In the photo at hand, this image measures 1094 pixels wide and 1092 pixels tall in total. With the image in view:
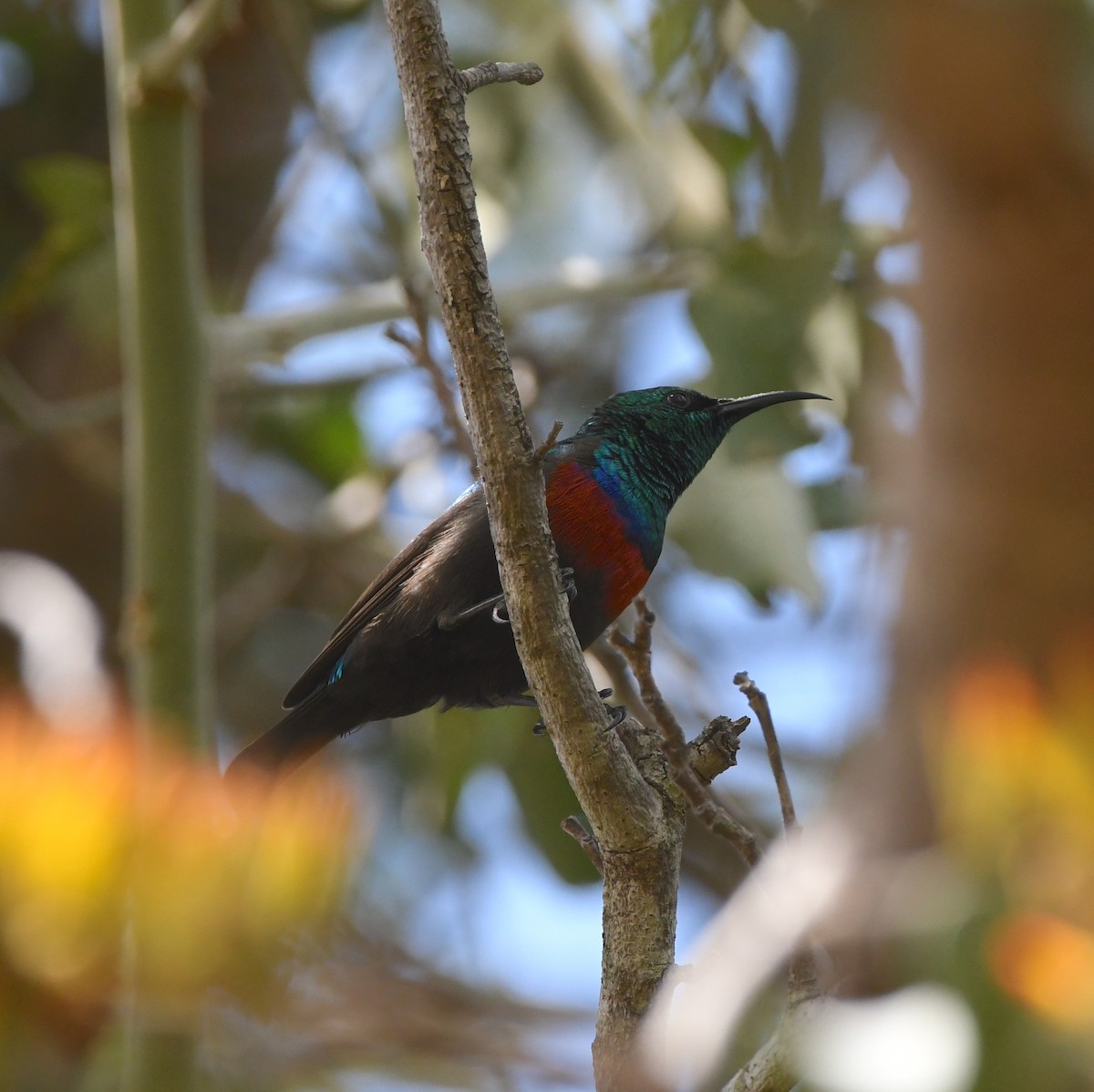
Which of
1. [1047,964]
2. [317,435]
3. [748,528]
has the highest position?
[317,435]

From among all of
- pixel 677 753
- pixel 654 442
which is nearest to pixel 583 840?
pixel 677 753

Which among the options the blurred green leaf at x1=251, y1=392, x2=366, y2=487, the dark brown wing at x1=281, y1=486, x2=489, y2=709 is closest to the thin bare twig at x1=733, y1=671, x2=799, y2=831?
the dark brown wing at x1=281, y1=486, x2=489, y2=709

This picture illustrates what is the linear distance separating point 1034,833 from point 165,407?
232 centimetres

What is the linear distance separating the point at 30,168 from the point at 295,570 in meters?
1.71

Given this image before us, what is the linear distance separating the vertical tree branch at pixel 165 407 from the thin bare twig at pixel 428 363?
1.97 ft

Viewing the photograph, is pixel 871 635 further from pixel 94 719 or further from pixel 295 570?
pixel 295 570

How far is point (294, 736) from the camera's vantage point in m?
3.56

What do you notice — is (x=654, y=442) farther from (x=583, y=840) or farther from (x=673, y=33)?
(x=583, y=840)

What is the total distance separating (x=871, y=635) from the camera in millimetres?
3375

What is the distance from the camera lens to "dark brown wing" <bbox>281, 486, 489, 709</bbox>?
11.2ft

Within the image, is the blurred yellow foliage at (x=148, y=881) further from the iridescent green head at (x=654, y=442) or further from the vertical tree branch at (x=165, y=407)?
the iridescent green head at (x=654, y=442)

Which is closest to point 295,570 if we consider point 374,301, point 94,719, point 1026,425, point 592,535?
point 374,301

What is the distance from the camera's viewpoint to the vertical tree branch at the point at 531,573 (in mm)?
2062

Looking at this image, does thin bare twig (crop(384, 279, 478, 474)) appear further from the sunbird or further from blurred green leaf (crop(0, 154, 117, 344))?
blurred green leaf (crop(0, 154, 117, 344))
